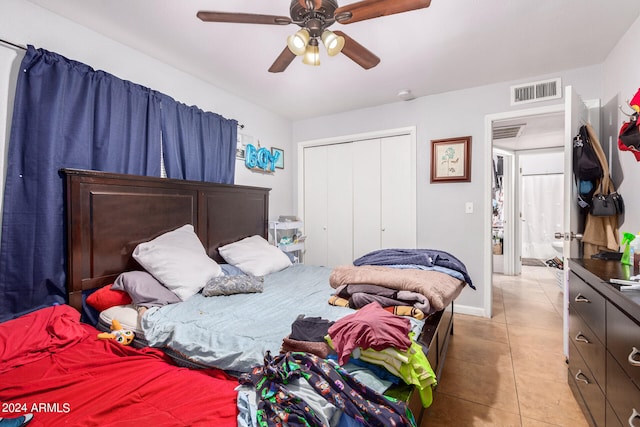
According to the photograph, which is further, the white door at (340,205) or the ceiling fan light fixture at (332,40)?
the white door at (340,205)

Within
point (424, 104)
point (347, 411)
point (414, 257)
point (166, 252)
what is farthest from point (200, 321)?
point (424, 104)

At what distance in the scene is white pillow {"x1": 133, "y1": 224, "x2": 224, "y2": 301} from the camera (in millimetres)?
1889

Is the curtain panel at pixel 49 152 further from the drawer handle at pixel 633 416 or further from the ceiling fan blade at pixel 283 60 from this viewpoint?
the drawer handle at pixel 633 416

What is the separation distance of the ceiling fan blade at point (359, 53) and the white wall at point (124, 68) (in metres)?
1.69

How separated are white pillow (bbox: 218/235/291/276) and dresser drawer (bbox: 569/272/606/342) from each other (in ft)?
7.04

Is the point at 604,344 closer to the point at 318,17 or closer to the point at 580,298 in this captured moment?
the point at 580,298

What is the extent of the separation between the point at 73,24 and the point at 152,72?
21.5 inches

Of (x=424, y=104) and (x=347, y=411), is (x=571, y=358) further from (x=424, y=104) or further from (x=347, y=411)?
(x=424, y=104)

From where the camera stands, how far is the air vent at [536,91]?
104 inches

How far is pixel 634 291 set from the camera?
42.9 inches

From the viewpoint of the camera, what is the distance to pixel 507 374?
78.0 inches

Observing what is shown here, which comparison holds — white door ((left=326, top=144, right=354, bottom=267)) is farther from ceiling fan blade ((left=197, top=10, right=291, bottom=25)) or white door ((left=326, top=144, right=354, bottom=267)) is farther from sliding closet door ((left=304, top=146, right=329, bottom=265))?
ceiling fan blade ((left=197, top=10, right=291, bottom=25))

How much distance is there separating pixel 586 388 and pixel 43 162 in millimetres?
3290

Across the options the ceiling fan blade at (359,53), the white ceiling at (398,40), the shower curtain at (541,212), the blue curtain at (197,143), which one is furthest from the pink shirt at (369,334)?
the shower curtain at (541,212)
